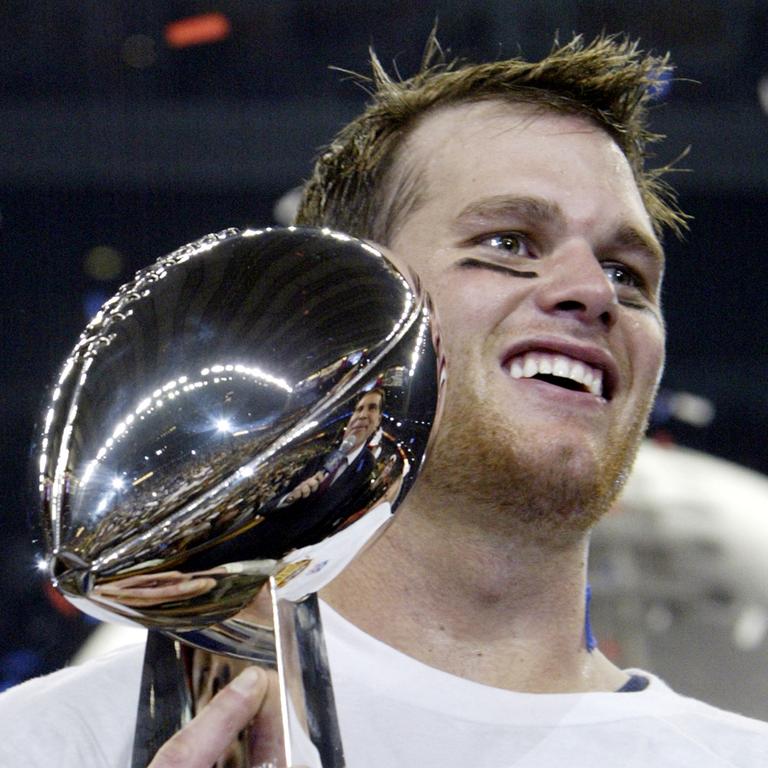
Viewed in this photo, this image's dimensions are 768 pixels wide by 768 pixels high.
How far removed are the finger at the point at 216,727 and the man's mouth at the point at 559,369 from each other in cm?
58

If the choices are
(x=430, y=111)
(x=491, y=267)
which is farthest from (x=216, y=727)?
(x=430, y=111)

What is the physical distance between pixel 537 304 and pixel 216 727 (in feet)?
2.09

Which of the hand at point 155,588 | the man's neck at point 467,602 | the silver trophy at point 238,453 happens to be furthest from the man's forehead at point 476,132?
the hand at point 155,588

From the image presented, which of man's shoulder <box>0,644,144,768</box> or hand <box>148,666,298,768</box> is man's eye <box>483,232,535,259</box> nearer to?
man's shoulder <box>0,644,144,768</box>

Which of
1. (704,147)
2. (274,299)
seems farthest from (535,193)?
(704,147)

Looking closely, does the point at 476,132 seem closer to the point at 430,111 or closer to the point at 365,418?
the point at 430,111

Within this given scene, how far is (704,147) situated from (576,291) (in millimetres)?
2653

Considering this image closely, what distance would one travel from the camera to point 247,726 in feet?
2.02

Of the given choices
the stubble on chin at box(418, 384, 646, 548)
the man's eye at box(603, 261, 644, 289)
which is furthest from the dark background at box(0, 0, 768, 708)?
the stubble on chin at box(418, 384, 646, 548)

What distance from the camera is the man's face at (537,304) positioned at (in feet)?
3.75

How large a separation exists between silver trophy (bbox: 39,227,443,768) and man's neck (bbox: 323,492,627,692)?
1.80 ft

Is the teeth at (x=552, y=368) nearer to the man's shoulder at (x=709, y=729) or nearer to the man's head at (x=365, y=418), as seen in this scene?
the man's shoulder at (x=709, y=729)

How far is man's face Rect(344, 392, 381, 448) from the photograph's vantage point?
23.1 inches

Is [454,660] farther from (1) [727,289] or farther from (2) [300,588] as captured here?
(1) [727,289]
